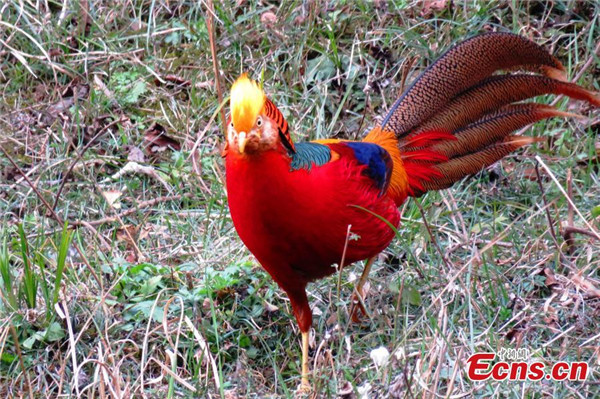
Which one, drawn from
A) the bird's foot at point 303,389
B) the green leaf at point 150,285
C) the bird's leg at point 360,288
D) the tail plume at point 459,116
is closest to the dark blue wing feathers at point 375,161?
the tail plume at point 459,116

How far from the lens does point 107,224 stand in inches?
181

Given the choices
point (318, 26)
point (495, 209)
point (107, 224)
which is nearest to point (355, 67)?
point (318, 26)

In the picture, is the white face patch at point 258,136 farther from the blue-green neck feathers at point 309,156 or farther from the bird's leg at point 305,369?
the bird's leg at point 305,369

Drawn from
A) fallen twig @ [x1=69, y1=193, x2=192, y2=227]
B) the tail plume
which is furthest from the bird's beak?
fallen twig @ [x1=69, y1=193, x2=192, y2=227]

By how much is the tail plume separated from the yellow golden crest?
1314 mm

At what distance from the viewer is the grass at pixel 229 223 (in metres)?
3.44

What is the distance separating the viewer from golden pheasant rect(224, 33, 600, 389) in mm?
2969

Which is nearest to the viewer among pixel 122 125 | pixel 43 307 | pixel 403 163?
pixel 43 307

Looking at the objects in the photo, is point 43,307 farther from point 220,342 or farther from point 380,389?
point 380,389

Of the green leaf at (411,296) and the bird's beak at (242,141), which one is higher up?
the bird's beak at (242,141)

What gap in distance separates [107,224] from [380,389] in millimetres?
2035

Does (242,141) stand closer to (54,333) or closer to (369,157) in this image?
(369,157)

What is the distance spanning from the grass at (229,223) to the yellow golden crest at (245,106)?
0.70 metres

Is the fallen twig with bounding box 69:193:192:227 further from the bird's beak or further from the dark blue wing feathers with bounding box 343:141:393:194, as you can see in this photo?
the bird's beak
